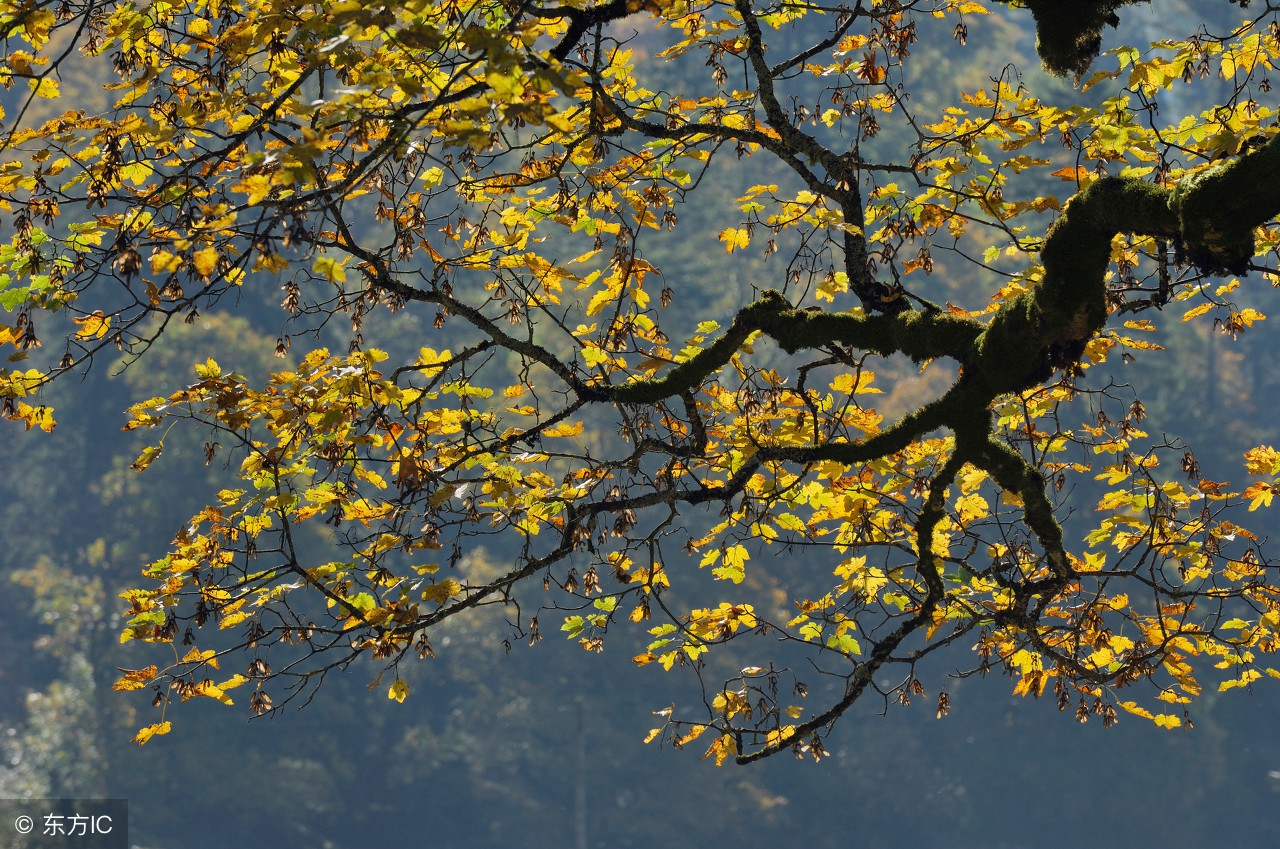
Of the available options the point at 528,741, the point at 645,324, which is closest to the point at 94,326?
the point at 645,324

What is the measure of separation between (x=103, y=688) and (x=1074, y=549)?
28919mm

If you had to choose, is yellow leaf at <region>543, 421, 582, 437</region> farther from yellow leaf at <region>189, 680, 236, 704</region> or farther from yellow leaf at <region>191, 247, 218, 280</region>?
yellow leaf at <region>191, 247, 218, 280</region>

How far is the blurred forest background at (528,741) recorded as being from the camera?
3083 cm

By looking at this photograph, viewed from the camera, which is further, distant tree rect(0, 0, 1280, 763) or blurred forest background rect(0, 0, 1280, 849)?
blurred forest background rect(0, 0, 1280, 849)

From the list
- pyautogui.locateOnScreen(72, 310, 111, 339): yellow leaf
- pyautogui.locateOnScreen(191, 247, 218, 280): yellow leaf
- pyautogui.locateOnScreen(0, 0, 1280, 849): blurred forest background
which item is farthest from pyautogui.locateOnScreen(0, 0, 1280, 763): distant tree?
pyautogui.locateOnScreen(0, 0, 1280, 849): blurred forest background

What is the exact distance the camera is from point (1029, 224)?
30.9 meters

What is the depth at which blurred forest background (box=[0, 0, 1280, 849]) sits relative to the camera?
30828 millimetres

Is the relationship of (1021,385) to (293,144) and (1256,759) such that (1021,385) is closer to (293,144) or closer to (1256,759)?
(293,144)

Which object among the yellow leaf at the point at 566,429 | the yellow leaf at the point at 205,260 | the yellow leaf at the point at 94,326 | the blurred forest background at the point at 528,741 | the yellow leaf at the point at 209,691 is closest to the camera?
the yellow leaf at the point at 205,260

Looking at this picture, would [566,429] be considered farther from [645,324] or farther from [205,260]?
[205,260]

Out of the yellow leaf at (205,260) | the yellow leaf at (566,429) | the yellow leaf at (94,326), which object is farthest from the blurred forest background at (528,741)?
the yellow leaf at (205,260)

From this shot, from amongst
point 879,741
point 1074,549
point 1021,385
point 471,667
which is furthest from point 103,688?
point 1021,385

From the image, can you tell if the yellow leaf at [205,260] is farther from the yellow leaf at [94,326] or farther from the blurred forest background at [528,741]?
the blurred forest background at [528,741]

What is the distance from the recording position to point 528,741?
33.0 metres
